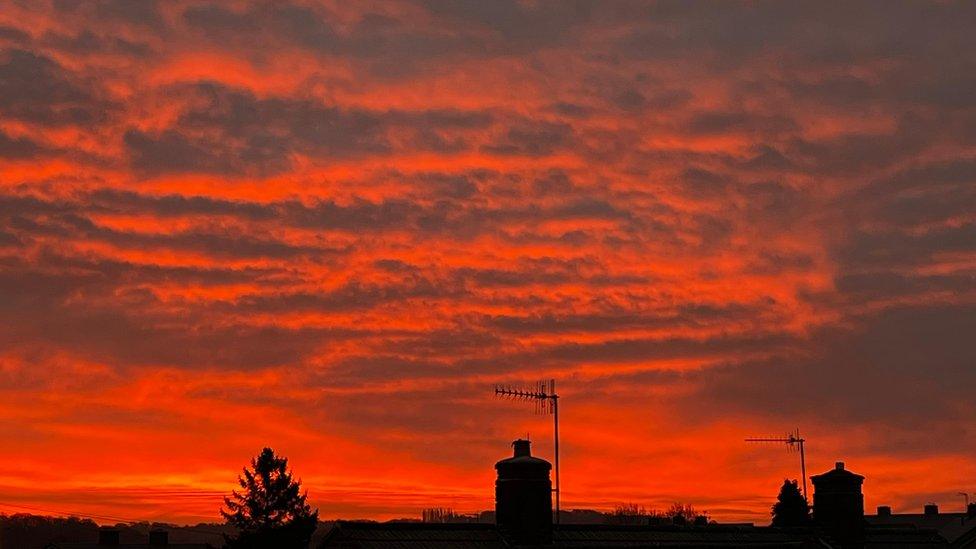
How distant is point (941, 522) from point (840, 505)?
38.4m

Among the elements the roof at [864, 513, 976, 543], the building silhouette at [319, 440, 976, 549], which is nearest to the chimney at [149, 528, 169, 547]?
the building silhouette at [319, 440, 976, 549]

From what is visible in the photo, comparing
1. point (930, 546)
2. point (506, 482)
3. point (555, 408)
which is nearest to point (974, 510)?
point (930, 546)

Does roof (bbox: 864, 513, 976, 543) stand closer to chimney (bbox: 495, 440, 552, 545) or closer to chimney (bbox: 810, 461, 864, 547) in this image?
chimney (bbox: 810, 461, 864, 547)

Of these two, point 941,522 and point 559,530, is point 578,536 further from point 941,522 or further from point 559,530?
point 941,522

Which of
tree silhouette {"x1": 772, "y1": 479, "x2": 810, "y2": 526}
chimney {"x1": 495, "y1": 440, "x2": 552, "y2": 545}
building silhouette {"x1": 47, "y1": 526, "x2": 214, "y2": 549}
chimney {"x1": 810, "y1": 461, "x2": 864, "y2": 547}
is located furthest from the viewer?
tree silhouette {"x1": 772, "y1": 479, "x2": 810, "y2": 526}

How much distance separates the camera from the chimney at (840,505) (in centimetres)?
7931

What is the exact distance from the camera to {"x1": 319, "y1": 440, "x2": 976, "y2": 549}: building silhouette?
6141cm

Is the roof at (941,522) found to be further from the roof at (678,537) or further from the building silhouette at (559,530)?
the roof at (678,537)

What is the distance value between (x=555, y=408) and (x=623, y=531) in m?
12.7

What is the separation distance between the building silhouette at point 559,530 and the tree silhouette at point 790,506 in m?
41.3

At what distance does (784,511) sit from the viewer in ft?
415

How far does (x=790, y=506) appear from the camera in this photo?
419ft

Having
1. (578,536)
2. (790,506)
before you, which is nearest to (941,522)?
(790,506)

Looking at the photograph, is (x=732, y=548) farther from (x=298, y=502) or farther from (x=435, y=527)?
(x=298, y=502)
